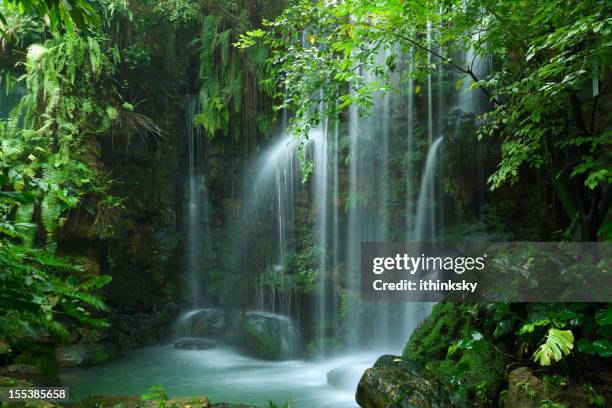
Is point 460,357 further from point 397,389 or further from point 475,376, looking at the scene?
point 397,389

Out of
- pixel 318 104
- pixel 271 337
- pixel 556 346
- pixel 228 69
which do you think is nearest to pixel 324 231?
pixel 271 337

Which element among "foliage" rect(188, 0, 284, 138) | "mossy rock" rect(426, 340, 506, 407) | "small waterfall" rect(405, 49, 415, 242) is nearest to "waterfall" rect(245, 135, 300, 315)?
"foliage" rect(188, 0, 284, 138)

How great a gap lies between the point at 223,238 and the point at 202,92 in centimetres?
417

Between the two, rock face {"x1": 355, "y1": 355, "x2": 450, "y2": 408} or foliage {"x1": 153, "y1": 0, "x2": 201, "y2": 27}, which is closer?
rock face {"x1": 355, "y1": 355, "x2": 450, "y2": 408}

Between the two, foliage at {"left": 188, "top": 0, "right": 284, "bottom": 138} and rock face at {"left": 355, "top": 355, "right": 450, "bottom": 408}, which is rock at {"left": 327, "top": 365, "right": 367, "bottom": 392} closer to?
rock face at {"left": 355, "top": 355, "right": 450, "bottom": 408}

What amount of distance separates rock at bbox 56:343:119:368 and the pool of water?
154 millimetres

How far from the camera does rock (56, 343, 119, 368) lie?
8.56m

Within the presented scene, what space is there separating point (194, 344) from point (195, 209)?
388 cm

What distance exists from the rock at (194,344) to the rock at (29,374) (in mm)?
4546

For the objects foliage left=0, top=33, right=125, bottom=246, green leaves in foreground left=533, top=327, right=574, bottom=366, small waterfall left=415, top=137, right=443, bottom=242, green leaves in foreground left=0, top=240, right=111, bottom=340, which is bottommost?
green leaves in foreground left=533, top=327, right=574, bottom=366

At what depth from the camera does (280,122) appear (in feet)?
40.8

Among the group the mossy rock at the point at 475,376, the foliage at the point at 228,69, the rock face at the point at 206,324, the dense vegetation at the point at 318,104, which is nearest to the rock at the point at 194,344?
the rock face at the point at 206,324

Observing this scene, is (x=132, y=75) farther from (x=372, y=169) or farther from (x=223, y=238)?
(x=372, y=169)

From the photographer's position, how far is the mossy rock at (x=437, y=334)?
558 centimetres
